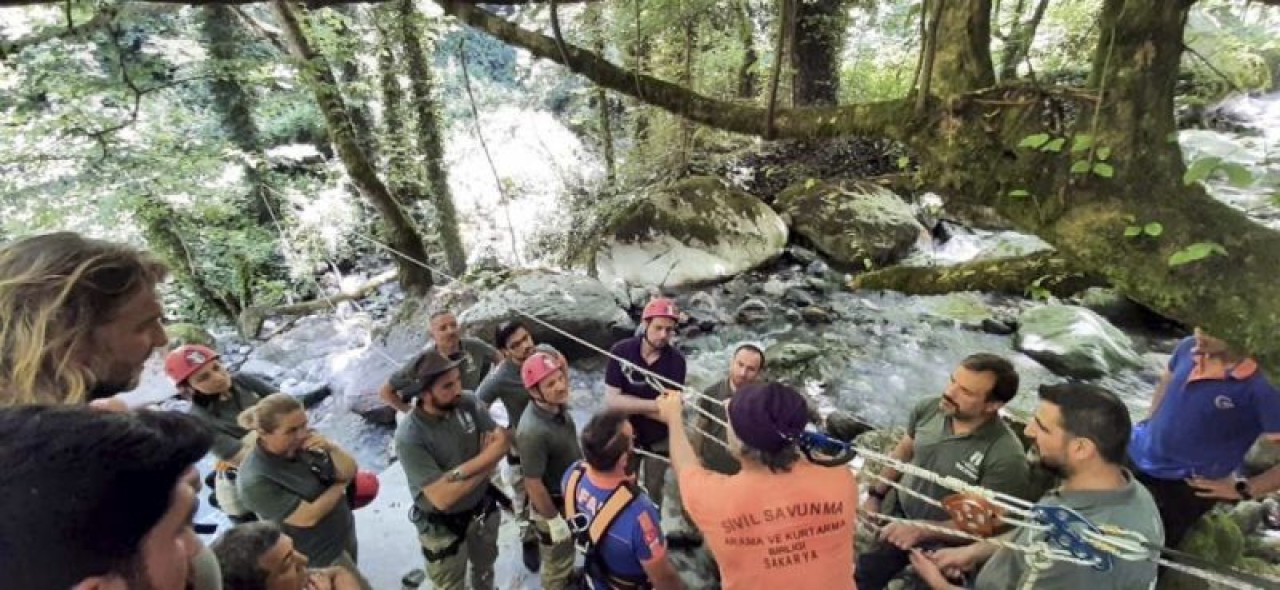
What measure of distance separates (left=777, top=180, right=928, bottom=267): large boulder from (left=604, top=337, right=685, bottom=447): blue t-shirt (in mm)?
5995

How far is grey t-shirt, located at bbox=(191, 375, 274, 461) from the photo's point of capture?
11.6 ft

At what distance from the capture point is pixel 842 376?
23.7 feet

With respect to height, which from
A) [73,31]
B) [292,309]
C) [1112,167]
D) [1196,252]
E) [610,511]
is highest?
[73,31]

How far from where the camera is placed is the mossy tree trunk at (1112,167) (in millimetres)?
1872

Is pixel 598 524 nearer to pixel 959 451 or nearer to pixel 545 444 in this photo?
pixel 545 444

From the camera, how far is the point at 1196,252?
181 centimetres

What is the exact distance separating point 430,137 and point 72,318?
892 centimetres

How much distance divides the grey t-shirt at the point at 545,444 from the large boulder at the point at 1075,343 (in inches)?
230

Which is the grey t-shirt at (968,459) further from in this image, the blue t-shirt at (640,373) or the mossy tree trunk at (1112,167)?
the blue t-shirt at (640,373)

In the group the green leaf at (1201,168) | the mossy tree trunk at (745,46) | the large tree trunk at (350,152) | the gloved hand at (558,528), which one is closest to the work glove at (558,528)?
the gloved hand at (558,528)

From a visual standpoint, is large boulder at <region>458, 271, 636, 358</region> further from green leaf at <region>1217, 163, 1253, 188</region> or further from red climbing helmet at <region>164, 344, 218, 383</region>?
green leaf at <region>1217, 163, 1253, 188</region>

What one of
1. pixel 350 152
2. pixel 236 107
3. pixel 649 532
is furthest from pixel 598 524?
pixel 236 107

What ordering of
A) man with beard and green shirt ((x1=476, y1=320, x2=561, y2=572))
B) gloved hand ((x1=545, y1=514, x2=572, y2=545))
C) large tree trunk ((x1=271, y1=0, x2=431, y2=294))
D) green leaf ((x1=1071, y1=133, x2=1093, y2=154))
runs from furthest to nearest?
large tree trunk ((x1=271, y1=0, x2=431, y2=294)) → man with beard and green shirt ((x1=476, y1=320, x2=561, y2=572)) → gloved hand ((x1=545, y1=514, x2=572, y2=545)) → green leaf ((x1=1071, y1=133, x2=1093, y2=154))

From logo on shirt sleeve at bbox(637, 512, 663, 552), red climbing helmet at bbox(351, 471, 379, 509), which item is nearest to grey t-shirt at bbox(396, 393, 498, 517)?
red climbing helmet at bbox(351, 471, 379, 509)
